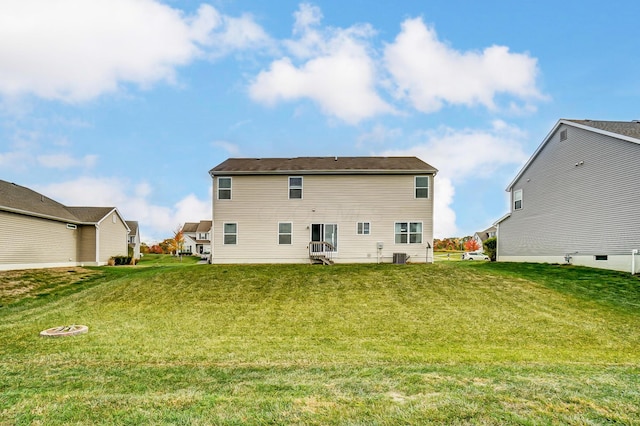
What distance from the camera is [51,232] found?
23.3 metres

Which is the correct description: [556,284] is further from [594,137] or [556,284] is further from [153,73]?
[153,73]

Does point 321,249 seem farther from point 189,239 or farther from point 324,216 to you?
point 189,239

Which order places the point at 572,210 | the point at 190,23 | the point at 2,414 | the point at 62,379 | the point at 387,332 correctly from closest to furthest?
the point at 2,414
the point at 62,379
the point at 387,332
the point at 190,23
the point at 572,210

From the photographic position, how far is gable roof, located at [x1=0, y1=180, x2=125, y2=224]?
20109 millimetres

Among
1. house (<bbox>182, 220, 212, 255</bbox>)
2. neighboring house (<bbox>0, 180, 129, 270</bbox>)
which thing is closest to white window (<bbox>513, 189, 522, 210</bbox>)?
neighboring house (<bbox>0, 180, 129, 270</bbox>)

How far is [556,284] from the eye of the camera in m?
14.2

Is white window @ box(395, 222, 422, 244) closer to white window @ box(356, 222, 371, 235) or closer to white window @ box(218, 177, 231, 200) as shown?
white window @ box(356, 222, 371, 235)

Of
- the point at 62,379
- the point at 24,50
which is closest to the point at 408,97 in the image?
the point at 24,50

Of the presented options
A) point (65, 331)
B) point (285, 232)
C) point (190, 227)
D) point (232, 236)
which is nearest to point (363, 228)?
point (285, 232)

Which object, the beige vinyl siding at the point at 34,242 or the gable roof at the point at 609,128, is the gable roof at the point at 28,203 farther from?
the gable roof at the point at 609,128

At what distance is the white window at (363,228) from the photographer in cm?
2092

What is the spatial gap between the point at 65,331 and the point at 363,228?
587 inches

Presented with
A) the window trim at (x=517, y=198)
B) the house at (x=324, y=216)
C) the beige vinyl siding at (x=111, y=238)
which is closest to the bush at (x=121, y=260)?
the beige vinyl siding at (x=111, y=238)

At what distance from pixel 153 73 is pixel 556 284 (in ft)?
62.2
